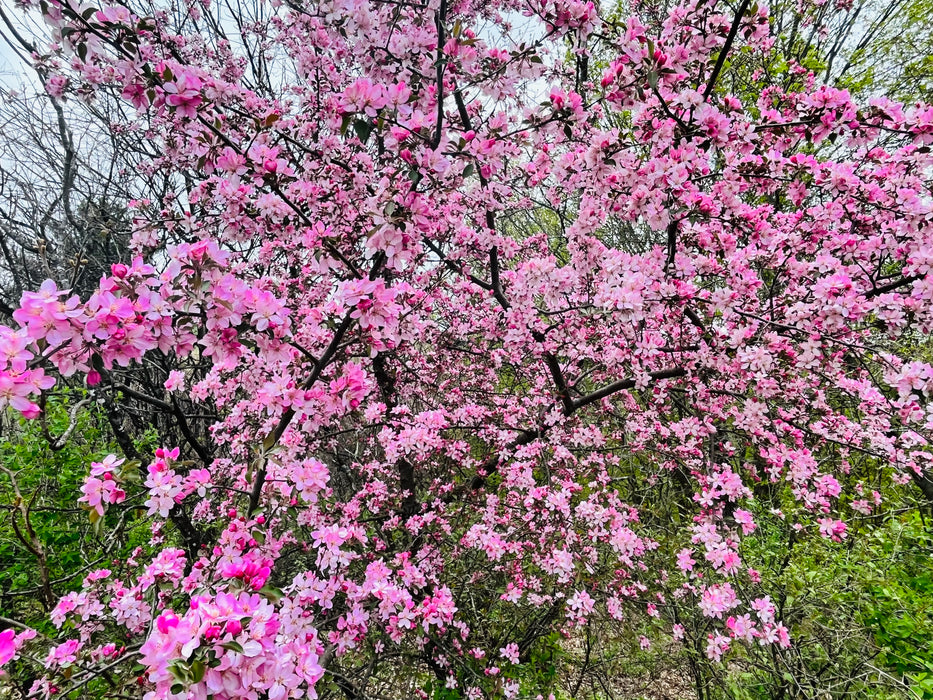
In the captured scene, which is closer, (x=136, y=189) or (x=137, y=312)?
(x=137, y=312)

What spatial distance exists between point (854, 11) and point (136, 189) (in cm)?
1276

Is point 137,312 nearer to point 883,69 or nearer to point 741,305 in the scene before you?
point 741,305

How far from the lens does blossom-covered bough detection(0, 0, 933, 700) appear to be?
1.67 metres

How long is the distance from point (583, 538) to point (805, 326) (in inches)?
102

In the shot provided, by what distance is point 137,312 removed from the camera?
139cm

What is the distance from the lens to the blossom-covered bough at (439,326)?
5.49ft

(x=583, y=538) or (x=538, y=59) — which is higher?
(x=538, y=59)

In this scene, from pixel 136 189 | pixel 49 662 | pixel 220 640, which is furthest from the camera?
pixel 136 189

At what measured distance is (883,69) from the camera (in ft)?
26.0

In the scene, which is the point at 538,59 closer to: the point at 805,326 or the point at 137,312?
the point at 137,312

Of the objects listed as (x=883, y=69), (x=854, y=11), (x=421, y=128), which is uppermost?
(x=854, y=11)

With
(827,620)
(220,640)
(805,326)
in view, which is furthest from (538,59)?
(827,620)

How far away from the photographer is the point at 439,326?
546 cm

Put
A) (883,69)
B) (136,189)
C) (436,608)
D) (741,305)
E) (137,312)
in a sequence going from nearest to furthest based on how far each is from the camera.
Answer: (137,312), (436,608), (741,305), (136,189), (883,69)
